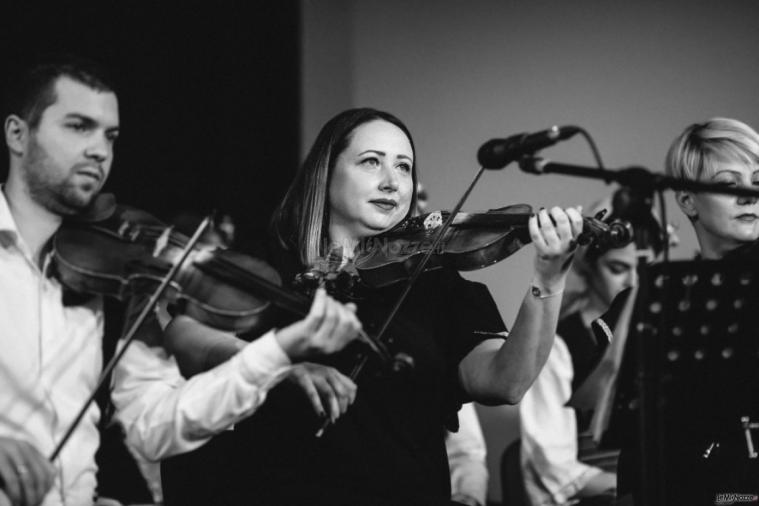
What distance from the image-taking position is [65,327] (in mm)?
1565

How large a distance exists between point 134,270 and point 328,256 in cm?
64

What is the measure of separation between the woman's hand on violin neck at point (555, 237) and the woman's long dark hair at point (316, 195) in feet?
1.77

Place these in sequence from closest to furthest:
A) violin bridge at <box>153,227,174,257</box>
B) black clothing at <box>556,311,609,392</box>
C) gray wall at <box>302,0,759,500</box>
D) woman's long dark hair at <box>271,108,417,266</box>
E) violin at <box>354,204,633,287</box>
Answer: violin bridge at <box>153,227,174,257</box> → violin at <box>354,204,633,287</box> → woman's long dark hair at <box>271,108,417,266</box> → black clothing at <box>556,311,609,392</box> → gray wall at <box>302,0,759,500</box>

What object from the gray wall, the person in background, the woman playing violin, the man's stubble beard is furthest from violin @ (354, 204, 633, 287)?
the gray wall

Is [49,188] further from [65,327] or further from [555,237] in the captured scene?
[555,237]

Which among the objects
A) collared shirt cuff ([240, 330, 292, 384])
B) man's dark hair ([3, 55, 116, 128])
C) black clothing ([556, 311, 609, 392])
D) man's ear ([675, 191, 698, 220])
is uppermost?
man's dark hair ([3, 55, 116, 128])

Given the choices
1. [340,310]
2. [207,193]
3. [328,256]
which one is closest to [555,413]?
[328,256]

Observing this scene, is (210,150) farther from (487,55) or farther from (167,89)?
(487,55)

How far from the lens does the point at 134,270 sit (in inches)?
59.9

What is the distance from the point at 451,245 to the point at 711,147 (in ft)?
2.39

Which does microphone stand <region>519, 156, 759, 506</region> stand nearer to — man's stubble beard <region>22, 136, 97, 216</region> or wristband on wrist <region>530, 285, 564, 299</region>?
wristband on wrist <region>530, 285, 564, 299</region>

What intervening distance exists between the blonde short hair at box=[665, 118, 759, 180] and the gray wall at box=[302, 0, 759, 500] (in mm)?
1396

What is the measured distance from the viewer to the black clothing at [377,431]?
1.78 m

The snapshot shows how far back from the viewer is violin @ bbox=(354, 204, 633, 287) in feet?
6.38
